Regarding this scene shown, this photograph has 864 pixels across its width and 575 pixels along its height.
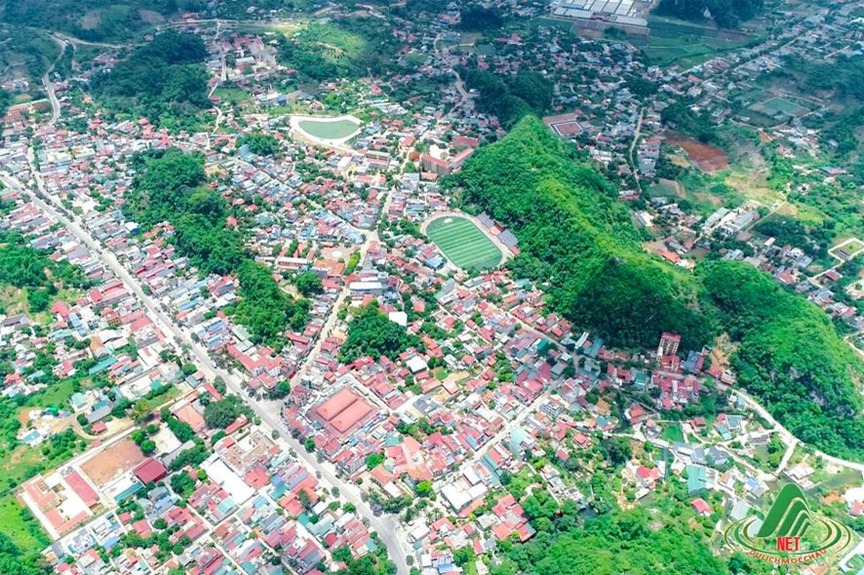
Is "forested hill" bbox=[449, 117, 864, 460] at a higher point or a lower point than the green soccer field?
higher

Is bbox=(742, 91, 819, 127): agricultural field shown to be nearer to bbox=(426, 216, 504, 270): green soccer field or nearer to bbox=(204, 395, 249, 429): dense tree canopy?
bbox=(426, 216, 504, 270): green soccer field

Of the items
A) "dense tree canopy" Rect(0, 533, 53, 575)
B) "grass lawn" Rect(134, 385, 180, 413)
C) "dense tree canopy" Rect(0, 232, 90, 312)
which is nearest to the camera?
"dense tree canopy" Rect(0, 533, 53, 575)

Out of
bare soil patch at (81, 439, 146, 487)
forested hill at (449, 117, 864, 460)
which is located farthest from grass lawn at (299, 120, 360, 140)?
bare soil patch at (81, 439, 146, 487)

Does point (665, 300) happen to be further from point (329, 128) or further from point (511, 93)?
point (329, 128)

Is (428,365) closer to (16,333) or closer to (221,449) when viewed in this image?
(221,449)

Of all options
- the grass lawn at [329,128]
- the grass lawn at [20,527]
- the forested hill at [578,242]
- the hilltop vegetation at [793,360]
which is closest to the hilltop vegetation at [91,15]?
the grass lawn at [329,128]

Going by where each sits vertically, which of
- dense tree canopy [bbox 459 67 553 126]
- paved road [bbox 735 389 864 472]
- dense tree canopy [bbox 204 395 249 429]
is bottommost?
dense tree canopy [bbox 204 395 249 429]

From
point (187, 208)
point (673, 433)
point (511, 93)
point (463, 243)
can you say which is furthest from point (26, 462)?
point (511, 93)
